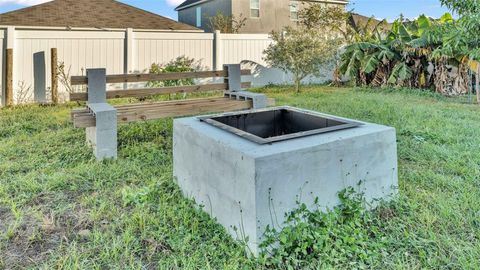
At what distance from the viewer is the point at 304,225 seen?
95.7 inches

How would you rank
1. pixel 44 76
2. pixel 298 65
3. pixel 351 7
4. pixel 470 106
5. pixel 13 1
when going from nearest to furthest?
pixel 470 106 → pixel 44 76 → pixel 298 65 → pixel 13 1 → pixel 351 7

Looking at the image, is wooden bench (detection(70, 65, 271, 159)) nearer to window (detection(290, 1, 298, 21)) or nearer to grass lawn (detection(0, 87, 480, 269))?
grass lawn (detection(0, 87, 480, 269))

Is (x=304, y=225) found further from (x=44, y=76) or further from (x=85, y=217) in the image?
(x=44, y=76)

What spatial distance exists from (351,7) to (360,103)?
12.2 meters

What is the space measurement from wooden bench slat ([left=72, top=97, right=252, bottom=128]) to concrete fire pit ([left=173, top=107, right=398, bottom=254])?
5.23 ft

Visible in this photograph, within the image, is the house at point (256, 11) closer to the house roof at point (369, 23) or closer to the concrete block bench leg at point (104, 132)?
the house roof at point (369, 23)

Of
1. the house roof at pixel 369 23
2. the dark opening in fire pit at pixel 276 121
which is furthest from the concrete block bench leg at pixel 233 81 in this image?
the house roof at pixel 369 23

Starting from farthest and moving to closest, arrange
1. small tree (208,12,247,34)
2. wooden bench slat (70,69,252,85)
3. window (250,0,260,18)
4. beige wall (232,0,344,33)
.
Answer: window (250,0,260,18)
beige wall (232,0,344,33)
small tree (208,12,247,34)
wooden bench slat (70,69,252,85)

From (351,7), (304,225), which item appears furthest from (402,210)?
(351,7)

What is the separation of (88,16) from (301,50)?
8.19m

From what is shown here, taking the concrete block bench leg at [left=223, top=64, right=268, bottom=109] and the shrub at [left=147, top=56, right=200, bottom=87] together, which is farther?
the shrub at [left=147, top=56, right=200, bottom=87]

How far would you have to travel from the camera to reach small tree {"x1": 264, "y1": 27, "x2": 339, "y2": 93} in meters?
11.1

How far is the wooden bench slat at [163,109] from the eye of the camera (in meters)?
4.45

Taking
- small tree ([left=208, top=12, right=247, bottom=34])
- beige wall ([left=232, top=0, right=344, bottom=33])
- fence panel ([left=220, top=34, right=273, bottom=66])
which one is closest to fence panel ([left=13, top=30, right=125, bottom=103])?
fence panel ([left=220, top=34, right=273, bottom=66])
